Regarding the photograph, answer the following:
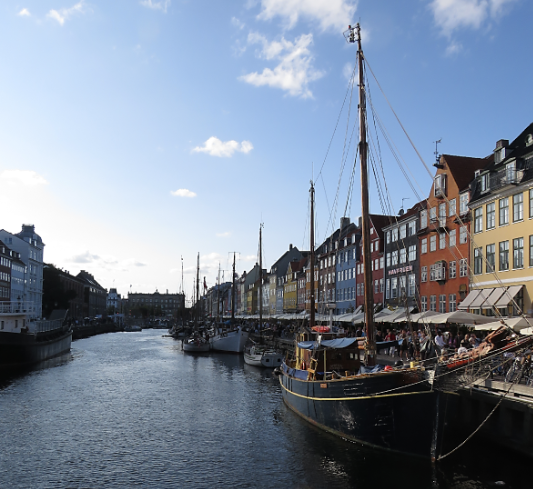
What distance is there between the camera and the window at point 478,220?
154ft

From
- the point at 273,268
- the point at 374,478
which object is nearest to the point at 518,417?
the point at 374,478

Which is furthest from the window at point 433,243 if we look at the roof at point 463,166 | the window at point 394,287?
the window at point 394,287

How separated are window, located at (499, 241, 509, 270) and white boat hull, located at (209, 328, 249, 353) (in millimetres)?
36636

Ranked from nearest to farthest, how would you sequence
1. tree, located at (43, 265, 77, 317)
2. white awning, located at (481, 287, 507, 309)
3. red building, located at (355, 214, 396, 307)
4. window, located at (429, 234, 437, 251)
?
white awning, located at (481, 287, 507, 309) → window, located at (429, 234, 437, 251) → red building, located at (355, 214, 396, 307) → tree, located at (43, 265, 77, 317)

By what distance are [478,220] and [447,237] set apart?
628 centimetres

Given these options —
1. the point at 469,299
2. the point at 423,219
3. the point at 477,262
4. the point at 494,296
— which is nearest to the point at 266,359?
the point at 469,299

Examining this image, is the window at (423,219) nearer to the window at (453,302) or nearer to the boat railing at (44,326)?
the window at (453,302)

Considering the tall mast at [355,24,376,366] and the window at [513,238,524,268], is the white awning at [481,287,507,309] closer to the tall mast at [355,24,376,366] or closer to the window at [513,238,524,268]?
the window at [513,238,524,268]

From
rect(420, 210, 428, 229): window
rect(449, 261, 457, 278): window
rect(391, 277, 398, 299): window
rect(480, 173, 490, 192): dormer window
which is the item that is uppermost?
rect(480, 173, 490, 192): dormer window

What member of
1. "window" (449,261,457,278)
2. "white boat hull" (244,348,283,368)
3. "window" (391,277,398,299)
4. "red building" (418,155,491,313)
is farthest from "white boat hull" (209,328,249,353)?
"window" (449,261,457,278)

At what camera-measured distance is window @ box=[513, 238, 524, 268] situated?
135 ft

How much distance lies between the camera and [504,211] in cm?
4338

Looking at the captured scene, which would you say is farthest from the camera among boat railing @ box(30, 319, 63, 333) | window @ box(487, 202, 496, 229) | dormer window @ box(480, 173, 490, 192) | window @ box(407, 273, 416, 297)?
boat railing @ box(30, 319, 63, 333)

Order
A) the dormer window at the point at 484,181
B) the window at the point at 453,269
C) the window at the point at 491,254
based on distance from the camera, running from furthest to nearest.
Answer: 1. the window at the point at 453,269
2. the dormer window at the point at 484,181
3. the window at the point at 491,254
